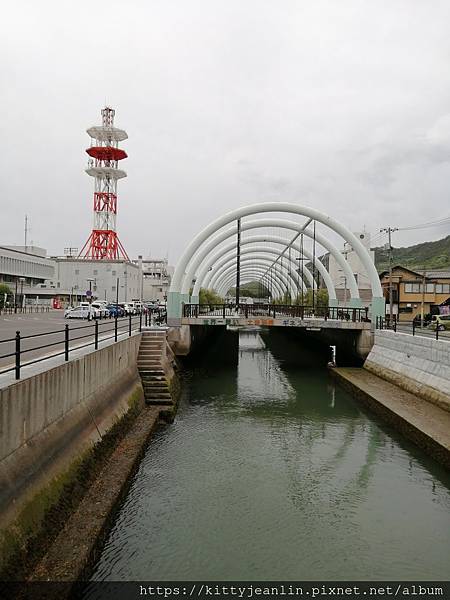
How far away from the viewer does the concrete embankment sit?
6793mm

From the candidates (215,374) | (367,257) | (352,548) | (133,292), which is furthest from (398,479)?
(133,292)

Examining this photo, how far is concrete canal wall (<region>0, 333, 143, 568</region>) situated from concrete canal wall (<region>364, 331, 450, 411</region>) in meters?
11.9

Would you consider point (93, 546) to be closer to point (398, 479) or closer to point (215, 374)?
point (398, 479)

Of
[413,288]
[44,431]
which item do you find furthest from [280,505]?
[413,288]

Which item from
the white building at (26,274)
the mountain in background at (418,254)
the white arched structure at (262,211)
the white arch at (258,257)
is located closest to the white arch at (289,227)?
the white arched structure at (262,211)

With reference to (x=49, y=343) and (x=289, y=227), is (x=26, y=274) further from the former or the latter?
(x=49, y=343)

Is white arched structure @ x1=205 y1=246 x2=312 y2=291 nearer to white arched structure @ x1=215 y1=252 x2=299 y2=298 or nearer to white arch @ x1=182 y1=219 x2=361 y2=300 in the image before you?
white arched structure @ x1=215 y1=252 x2=299 y2=298

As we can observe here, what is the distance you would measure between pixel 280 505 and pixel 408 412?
7.99 m

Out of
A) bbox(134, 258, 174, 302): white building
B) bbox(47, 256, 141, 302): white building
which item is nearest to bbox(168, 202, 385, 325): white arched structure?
bbox(47, 256, 141, 302): white building

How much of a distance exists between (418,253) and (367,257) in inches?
5481

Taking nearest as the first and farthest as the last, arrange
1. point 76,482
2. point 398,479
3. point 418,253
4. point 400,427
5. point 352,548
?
point 352,548
point 76,482
point 398,479
point 400,427
point 418,253

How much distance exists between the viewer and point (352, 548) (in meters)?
8.37

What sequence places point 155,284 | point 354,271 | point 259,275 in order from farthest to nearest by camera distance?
1. point 155,284
2. point 259,275
3. point 354,271

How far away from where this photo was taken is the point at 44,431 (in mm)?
8438
